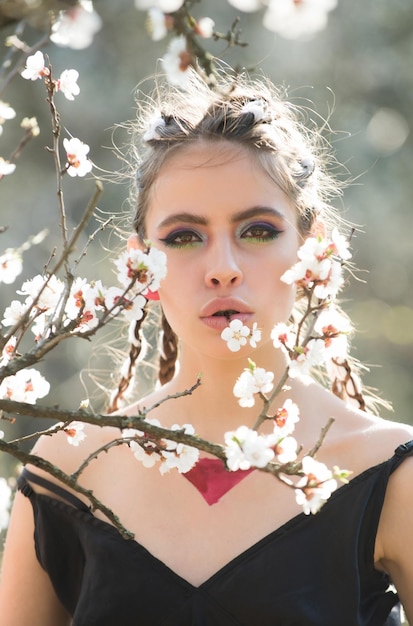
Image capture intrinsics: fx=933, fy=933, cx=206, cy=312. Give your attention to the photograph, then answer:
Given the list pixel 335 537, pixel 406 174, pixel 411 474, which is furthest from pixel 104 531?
pixel 406 174

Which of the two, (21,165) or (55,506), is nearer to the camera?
(55,506)

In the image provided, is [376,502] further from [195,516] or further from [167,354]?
[167,354]

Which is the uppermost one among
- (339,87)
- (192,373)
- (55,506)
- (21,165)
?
(21,165)

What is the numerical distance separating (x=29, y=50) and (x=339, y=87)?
250 inches

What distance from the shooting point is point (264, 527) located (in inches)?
73.8

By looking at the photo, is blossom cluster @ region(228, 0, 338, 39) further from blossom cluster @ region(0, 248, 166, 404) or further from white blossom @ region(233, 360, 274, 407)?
white blossom @ region(233, 360, 274, 407)

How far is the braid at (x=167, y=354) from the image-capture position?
2383mm

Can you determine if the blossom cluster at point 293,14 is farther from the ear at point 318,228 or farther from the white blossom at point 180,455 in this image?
the ear at point 318,228

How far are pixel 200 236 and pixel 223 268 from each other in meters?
0.13

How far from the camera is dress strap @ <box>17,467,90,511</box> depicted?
80.3 inches

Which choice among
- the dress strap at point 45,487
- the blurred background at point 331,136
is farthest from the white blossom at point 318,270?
the blurred background at point 331,136

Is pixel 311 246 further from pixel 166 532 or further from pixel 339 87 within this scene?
pixel 339 87

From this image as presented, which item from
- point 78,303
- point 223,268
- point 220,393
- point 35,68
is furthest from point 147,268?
point 220,393

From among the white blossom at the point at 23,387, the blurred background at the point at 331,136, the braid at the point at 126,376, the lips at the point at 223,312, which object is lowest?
the white blossom at the point at 23,387
